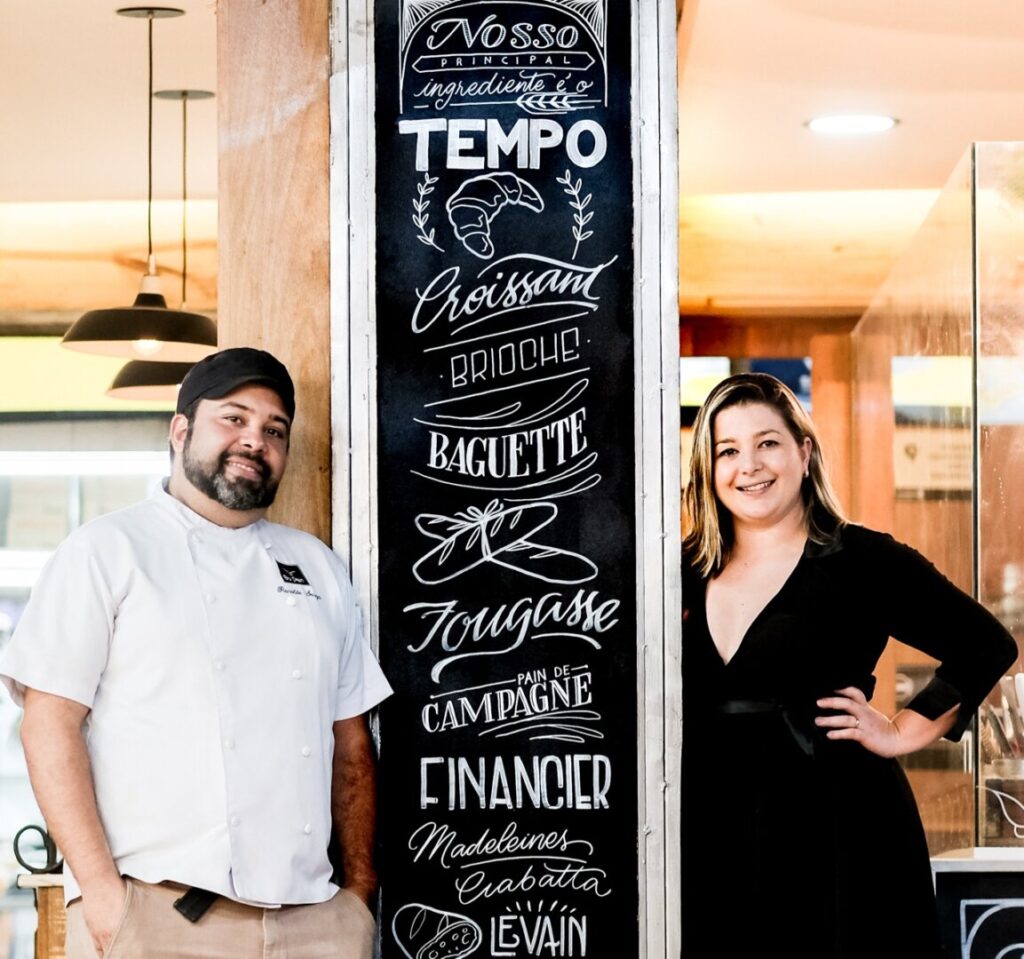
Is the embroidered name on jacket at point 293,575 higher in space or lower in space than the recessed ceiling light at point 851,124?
lower

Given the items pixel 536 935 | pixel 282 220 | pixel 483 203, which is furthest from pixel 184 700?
pixel 483 203

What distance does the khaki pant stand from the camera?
2232 mm

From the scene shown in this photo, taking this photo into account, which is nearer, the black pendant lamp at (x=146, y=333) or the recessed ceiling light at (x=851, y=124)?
the black pendant lamp at (x=146, y=333)

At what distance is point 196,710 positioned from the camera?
7.55ft

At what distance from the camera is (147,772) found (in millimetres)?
2285

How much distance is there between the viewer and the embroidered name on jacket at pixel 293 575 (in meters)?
2.48

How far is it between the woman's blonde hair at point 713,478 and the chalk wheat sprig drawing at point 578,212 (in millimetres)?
373

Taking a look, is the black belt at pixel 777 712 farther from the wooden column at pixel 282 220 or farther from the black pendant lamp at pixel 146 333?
the black pendant lamp at pixel 146 333

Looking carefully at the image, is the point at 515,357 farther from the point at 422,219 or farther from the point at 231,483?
the point at 231,483

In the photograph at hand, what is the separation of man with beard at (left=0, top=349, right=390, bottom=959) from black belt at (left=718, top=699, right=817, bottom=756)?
0.72m

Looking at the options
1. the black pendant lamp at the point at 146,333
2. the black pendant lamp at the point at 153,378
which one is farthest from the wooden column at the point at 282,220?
the black pendant lamp at the point at 153,378

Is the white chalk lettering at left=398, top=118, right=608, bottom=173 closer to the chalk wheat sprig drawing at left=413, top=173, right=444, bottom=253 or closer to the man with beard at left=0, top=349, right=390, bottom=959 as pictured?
the chalk wheat sprig drawing at left=413, top=173, right=444, bottom=253

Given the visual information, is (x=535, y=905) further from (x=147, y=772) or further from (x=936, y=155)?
(x=936, y=155)

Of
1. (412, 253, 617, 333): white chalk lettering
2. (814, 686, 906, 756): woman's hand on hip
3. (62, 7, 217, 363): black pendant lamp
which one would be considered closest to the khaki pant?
(814, 686, 906, 756): woman's hand on hip
